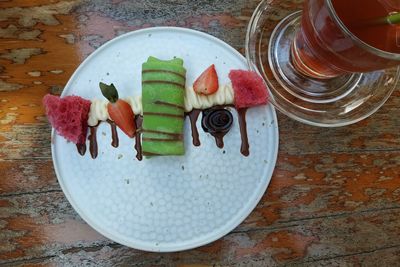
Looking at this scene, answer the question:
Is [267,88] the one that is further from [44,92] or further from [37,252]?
[37,252]

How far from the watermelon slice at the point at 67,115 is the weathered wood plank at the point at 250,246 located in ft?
0.74

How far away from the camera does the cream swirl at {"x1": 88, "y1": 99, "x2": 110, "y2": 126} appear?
1.05m

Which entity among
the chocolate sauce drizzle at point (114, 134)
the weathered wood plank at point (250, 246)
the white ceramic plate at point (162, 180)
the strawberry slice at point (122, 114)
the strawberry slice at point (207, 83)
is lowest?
the weathered wood plank at point (250, 246)

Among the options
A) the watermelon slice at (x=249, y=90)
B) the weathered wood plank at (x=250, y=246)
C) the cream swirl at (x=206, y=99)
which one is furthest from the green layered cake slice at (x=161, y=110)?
the weathered wood plank at (x=250, y=246)

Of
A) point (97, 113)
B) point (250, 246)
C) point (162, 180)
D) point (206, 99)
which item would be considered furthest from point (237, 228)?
point (97, 113)

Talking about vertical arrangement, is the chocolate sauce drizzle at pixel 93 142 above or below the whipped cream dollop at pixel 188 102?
below

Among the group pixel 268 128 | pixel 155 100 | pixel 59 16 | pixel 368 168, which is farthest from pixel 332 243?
pixel 59 16

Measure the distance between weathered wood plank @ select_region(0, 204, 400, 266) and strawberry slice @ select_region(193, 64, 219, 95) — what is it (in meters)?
0.36

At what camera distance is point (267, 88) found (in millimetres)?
1046

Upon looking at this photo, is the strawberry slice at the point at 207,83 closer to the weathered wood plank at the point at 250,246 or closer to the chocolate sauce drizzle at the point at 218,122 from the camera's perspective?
the chocolate sauce drizzle at the point at 218,122

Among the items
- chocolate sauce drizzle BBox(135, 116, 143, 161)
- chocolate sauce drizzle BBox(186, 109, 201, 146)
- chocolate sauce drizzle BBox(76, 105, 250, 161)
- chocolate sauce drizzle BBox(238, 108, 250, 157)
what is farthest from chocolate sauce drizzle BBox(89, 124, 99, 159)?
chocolate sauce drizzle BBox(238, 108, 250, 157)

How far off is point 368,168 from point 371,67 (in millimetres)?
321

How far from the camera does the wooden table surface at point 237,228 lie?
1.05 meters

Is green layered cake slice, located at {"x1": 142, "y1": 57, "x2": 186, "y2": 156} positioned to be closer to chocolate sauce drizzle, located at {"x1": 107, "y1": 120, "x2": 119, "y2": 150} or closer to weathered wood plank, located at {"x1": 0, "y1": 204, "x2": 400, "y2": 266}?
chocolate sauce drizzle, located at {"x1": 107, "y1": 120, "x2": 119, "y2": 150}
